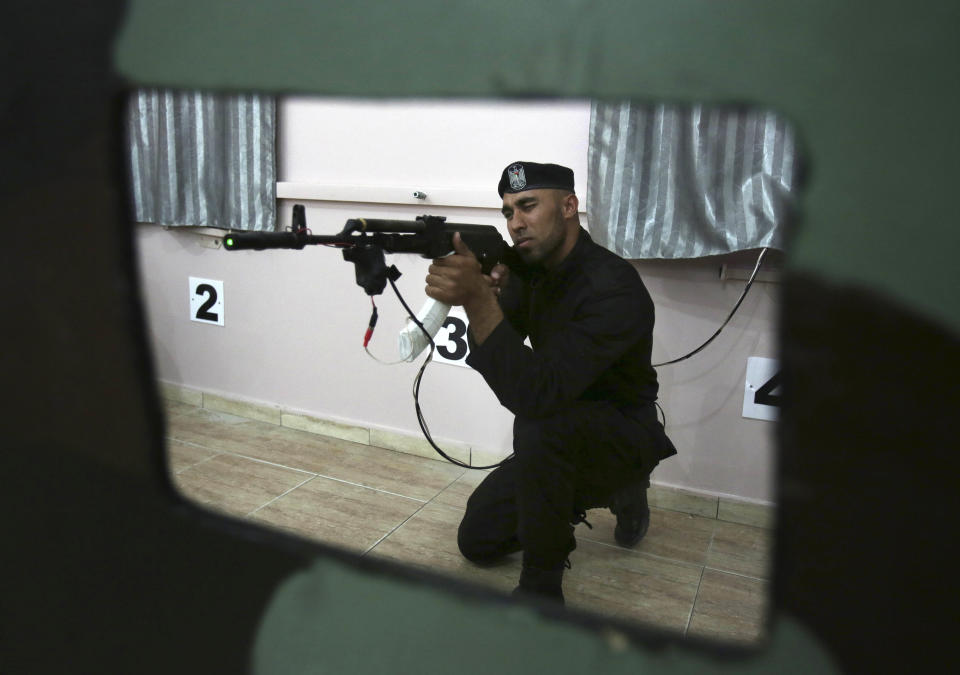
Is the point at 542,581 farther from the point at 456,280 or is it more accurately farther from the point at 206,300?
the point at 206,300

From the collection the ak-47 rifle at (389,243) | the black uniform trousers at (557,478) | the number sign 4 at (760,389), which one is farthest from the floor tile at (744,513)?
the ak-47 rifle at (389,243)

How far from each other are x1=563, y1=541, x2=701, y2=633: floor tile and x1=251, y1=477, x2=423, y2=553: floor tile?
49 cm

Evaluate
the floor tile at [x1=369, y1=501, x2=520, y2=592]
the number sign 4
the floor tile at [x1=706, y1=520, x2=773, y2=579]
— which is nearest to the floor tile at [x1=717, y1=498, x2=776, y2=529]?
the floor tile at [x1=706, y1=520, x2=773, y2=579]

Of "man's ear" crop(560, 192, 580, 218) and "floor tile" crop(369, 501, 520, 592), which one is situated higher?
"man's ear" crop(560, 192, 580, 218)

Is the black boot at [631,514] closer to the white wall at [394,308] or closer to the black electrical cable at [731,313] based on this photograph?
the white wall at [394,308]

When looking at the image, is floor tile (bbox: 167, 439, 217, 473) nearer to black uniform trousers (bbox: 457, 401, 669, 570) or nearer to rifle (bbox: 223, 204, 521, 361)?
black uniform trousers (bbox: 457, 401, 669, 570)

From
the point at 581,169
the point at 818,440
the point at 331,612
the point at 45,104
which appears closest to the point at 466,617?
the point at 331,612

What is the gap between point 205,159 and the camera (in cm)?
226

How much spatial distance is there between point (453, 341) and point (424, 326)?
0.88 meters

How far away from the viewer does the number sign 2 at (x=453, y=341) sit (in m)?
2.01

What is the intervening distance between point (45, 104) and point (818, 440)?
0.62 metres

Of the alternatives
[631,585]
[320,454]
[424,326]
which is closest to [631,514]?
[631,585]

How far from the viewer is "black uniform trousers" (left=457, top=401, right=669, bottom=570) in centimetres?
132

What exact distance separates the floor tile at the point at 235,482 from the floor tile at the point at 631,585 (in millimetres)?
874
